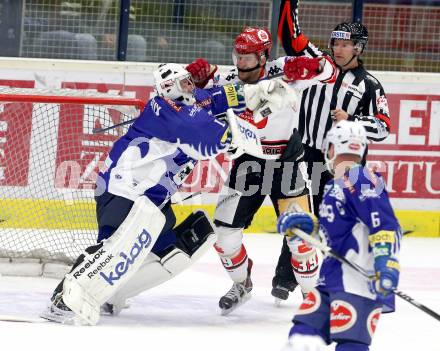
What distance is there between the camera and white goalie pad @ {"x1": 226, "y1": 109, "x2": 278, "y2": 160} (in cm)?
535

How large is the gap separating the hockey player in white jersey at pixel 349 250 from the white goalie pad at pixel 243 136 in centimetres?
115

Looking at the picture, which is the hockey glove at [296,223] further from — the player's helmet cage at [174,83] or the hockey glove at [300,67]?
the hockey glove at [300,67]

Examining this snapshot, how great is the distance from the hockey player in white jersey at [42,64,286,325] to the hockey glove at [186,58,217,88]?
0.13 meters

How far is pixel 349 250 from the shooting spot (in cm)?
414

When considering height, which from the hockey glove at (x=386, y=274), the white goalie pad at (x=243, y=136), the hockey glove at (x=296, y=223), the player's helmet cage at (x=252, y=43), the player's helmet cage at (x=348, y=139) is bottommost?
the hockey glove at (x=386, y=274)

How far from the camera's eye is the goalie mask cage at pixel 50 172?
265 inches

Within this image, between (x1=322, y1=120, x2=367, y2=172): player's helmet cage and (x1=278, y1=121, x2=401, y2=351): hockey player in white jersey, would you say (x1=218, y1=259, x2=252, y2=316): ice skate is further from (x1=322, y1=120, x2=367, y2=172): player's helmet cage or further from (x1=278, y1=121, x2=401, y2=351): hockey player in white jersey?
(x1=322, y1=120, x2=367, y2=172): player's helmet cage

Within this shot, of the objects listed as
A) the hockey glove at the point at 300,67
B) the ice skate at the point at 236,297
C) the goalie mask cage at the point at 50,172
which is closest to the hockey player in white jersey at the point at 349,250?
the hockey glove at the point at 300,67

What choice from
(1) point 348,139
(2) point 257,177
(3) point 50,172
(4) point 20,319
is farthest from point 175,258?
(3) point 50,172

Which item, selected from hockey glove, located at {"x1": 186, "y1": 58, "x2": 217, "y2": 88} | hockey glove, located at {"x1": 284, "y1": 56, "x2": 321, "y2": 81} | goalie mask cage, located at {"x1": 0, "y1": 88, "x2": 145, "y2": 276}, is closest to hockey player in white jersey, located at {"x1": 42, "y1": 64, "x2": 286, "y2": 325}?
hockey glove, located at {"x1": 186, "y1": 58, "x2": 217, "y2": 88}

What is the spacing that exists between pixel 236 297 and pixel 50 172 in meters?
1.90

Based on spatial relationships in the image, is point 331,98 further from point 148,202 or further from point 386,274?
point 386,274

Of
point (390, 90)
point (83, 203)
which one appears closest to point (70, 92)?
point (83, 203)

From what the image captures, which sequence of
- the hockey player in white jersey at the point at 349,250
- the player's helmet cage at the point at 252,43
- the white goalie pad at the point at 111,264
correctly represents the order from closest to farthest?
1. the hockey player in white jersey at the point at 349,250
2. the white goalie pad at the point at 111,264
3. the player's helmet cage at the point at 252,43
